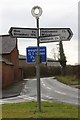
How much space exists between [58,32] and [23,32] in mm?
1044

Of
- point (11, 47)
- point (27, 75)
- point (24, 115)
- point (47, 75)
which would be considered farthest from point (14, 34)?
point (47, 75)

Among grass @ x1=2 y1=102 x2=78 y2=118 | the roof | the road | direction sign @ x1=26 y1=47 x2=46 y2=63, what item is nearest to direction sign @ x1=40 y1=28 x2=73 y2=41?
direction sign @ x1=26 y1=47 x2=46 y2=63

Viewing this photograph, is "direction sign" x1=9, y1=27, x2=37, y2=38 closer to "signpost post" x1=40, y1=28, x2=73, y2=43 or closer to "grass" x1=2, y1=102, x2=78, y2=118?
"signpost post" x1=40, y1=28, x2=73, y2=43

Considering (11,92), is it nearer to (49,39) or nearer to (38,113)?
(49,39)

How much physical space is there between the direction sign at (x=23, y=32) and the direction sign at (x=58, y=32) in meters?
0.26

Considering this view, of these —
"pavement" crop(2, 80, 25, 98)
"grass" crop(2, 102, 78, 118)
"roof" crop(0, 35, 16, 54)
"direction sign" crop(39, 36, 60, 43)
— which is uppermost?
"roof" crop(0, 35, 16, 54)

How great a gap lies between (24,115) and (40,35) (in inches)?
100

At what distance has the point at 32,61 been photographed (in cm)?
1158

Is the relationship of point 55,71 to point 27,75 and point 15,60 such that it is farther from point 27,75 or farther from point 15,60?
point 15,60

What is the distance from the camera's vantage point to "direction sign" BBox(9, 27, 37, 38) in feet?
35.5

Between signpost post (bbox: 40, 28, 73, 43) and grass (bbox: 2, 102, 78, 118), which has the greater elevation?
signpost post (bbox: 40, 28, 73, 43)

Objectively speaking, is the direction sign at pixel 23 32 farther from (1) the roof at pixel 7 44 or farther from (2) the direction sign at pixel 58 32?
(1) the roof at pixel 7 44

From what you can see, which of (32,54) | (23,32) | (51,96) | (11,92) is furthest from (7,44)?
(23,32)

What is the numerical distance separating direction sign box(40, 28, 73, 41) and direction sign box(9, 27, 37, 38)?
258mm
